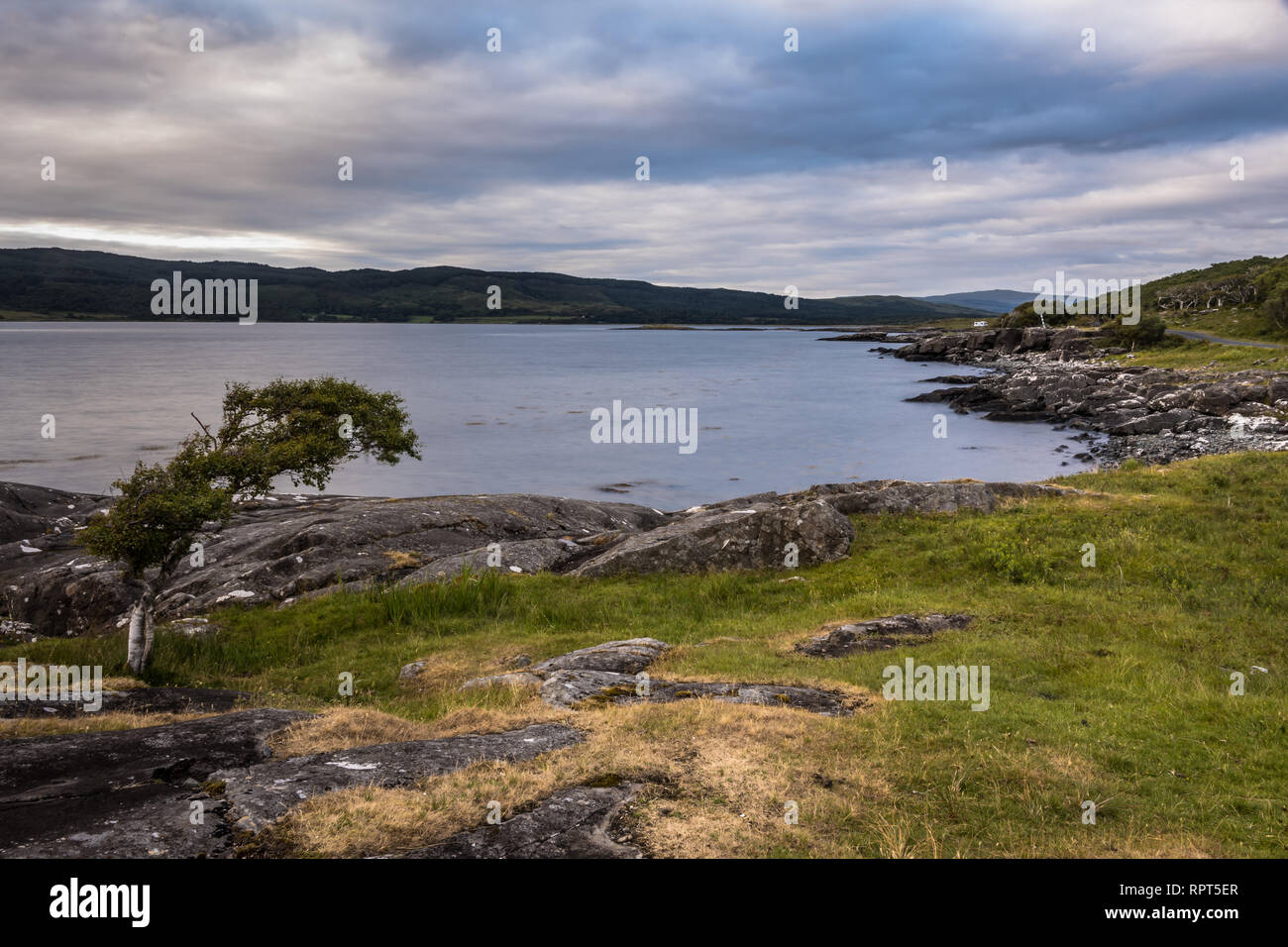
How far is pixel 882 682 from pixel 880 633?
441 centimetres

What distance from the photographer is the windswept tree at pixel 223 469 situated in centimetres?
1959

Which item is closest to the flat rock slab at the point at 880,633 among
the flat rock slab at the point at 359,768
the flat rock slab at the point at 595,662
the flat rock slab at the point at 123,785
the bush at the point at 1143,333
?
the flat rock slab at the point at 595,662

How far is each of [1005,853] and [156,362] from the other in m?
221

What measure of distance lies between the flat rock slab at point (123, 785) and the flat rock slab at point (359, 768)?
43 centimetres

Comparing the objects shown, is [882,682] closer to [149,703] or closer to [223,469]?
[149,703]

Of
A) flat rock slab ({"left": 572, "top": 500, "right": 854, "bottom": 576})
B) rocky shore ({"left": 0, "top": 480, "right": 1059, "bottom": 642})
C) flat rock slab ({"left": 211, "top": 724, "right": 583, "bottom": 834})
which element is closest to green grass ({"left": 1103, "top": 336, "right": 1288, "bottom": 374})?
rocky shore ({"left": 0, "top": 480, "right": 1059, "bottom": 642})

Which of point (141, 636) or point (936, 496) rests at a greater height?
point (936, 496)

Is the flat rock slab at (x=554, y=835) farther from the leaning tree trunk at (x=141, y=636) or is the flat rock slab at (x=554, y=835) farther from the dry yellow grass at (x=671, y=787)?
the leaning tree trunk at (x=141, y=636)

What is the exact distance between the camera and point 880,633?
68.3 feet

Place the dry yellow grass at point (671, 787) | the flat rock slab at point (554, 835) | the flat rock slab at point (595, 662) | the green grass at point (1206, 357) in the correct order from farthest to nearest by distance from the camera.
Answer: the green grass at point (1206, 357)
the flat rock slab at point (595, 662)
the dry yellow grass at point (671, 787)
the flat rock slab at point (554, 835)

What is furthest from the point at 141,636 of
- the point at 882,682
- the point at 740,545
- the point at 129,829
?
the point at 740,545

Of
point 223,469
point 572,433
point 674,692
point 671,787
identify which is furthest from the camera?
point 572,433

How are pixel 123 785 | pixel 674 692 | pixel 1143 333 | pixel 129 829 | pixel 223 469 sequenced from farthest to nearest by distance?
pixel 1143 333, pixel 223 469, pixel 674 692, pixel 123 785, pixel 129 829

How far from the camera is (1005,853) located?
9.35 m
